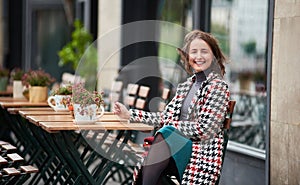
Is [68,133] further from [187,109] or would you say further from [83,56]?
[83,56]

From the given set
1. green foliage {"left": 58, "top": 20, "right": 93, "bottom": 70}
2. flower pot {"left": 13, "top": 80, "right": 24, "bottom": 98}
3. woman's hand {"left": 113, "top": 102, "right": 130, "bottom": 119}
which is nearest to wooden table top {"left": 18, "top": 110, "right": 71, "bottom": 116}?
flower pot {"left": 13, "top": 80, "right": 24, "bottom": 98}

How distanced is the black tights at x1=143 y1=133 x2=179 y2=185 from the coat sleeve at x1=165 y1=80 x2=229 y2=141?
0.50 ft


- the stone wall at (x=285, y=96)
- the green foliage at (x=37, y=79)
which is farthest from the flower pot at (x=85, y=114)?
the green foliage at (x=37, y=79)

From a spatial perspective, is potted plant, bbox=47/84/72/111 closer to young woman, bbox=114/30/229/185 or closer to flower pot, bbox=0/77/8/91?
young woman, bbox=114/30/229/185

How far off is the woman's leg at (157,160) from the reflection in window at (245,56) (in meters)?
3.32

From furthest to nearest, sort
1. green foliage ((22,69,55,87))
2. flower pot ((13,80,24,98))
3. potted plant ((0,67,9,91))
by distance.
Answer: potted plant ((0,67,9,91))
flower pot ((13,80,24,98))
green foliage ((22,69,55,87))

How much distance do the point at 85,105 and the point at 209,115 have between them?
1.07 m

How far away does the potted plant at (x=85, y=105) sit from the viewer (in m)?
4.43

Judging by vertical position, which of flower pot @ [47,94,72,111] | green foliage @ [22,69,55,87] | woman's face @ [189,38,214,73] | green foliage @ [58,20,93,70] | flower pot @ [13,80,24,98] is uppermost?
Answer: green foliage @ [58,20,93,70]

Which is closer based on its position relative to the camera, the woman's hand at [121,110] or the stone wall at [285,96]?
the woman's hand at [121,110]

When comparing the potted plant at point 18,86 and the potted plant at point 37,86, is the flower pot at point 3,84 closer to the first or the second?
the potted plant at point 18,86

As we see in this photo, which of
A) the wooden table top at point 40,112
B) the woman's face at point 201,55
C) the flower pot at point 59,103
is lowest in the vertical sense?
the wooden table top at point 40,112

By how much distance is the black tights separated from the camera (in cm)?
375

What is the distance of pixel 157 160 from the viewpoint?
3.76 meters
